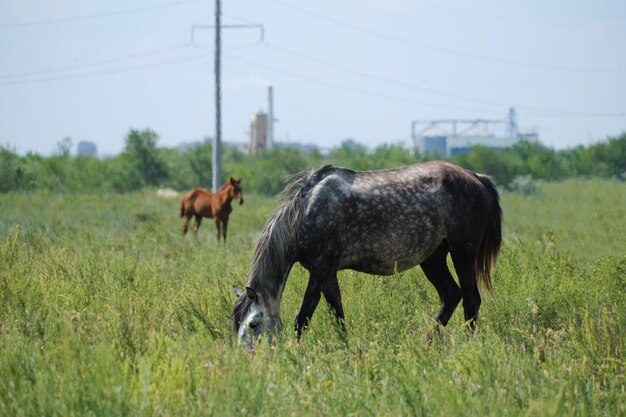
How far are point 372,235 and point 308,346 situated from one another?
60.2 inches

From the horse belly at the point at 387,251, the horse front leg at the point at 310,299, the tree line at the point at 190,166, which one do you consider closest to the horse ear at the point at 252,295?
the horse front leg at the point at 310,299

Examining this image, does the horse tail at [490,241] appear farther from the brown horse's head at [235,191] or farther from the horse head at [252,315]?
the brown horse's head at [235,191]

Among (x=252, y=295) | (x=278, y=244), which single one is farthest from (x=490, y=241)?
(x=252, y=295)

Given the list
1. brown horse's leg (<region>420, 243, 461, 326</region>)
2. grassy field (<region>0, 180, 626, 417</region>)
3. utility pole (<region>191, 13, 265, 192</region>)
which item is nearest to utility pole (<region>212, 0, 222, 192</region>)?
utility pole (<region>191, 13, 265, 192</region>)

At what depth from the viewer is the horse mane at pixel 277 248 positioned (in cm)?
725

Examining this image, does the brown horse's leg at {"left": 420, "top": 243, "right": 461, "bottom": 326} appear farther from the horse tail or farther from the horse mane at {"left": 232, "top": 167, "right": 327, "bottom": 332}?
the horse mane at {"left": 232, "top": 167, "right": 327, "bottom": 332}

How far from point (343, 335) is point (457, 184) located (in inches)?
83.3

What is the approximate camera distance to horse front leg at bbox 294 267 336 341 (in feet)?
25.1

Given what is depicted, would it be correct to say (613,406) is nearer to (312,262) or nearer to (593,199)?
(312,262)

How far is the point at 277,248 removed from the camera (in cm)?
743

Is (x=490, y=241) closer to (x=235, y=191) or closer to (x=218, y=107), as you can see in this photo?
(x=235, y=191)

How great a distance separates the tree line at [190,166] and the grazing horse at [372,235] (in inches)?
1498

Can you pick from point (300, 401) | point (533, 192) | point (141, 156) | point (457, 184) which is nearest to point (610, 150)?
point (533, 192)

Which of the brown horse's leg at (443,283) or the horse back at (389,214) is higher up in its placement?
the horse back at (389,214)
